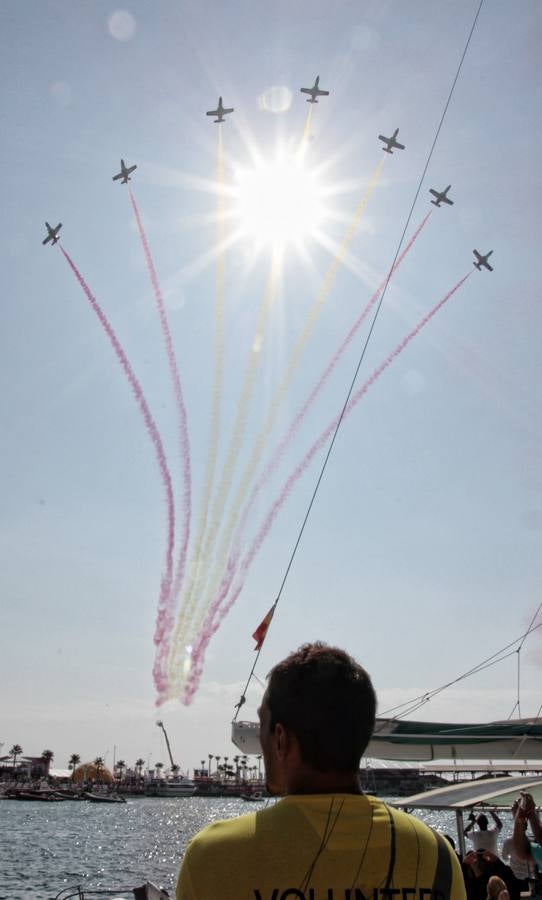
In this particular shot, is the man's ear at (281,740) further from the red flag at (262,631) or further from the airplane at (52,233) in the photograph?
the airplane at (52,233)

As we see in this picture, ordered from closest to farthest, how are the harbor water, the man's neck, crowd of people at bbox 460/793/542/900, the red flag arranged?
the man's neck < crowd of people at bbox 460/793/542/900 < the red flag < the harbor water

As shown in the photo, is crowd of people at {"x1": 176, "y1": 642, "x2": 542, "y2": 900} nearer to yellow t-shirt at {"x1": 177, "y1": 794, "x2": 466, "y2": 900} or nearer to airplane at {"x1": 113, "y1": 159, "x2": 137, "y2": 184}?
yellow t-shirt at {"x1": 177, "y1": 794, "x2": 466, "y2": 900}

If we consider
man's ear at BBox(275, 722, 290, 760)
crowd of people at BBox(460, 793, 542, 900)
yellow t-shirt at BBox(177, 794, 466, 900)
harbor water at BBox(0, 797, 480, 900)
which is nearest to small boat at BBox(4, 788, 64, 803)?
harbor water at BBox(0, 797, 480, 900)

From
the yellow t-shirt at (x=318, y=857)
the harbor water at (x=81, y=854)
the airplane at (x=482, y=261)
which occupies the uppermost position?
the airplane at (x=482, y=261)

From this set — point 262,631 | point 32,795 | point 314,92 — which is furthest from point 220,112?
point 32,795

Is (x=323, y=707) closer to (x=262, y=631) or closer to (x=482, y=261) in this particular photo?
(x=262, y=631)

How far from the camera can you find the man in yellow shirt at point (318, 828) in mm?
2207

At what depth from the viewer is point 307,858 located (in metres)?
2.22

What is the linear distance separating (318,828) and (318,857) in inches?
3.1

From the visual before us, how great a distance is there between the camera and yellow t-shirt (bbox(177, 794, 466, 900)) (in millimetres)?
2199

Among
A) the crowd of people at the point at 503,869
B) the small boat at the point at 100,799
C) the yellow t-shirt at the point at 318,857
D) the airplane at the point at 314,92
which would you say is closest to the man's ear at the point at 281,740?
the yellow t-shirt at the point at 318,857

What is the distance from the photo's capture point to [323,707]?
249 cm

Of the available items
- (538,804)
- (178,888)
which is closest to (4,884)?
(538,804)

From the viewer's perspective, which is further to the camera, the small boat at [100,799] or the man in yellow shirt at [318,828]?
the small boat at [100,799]
